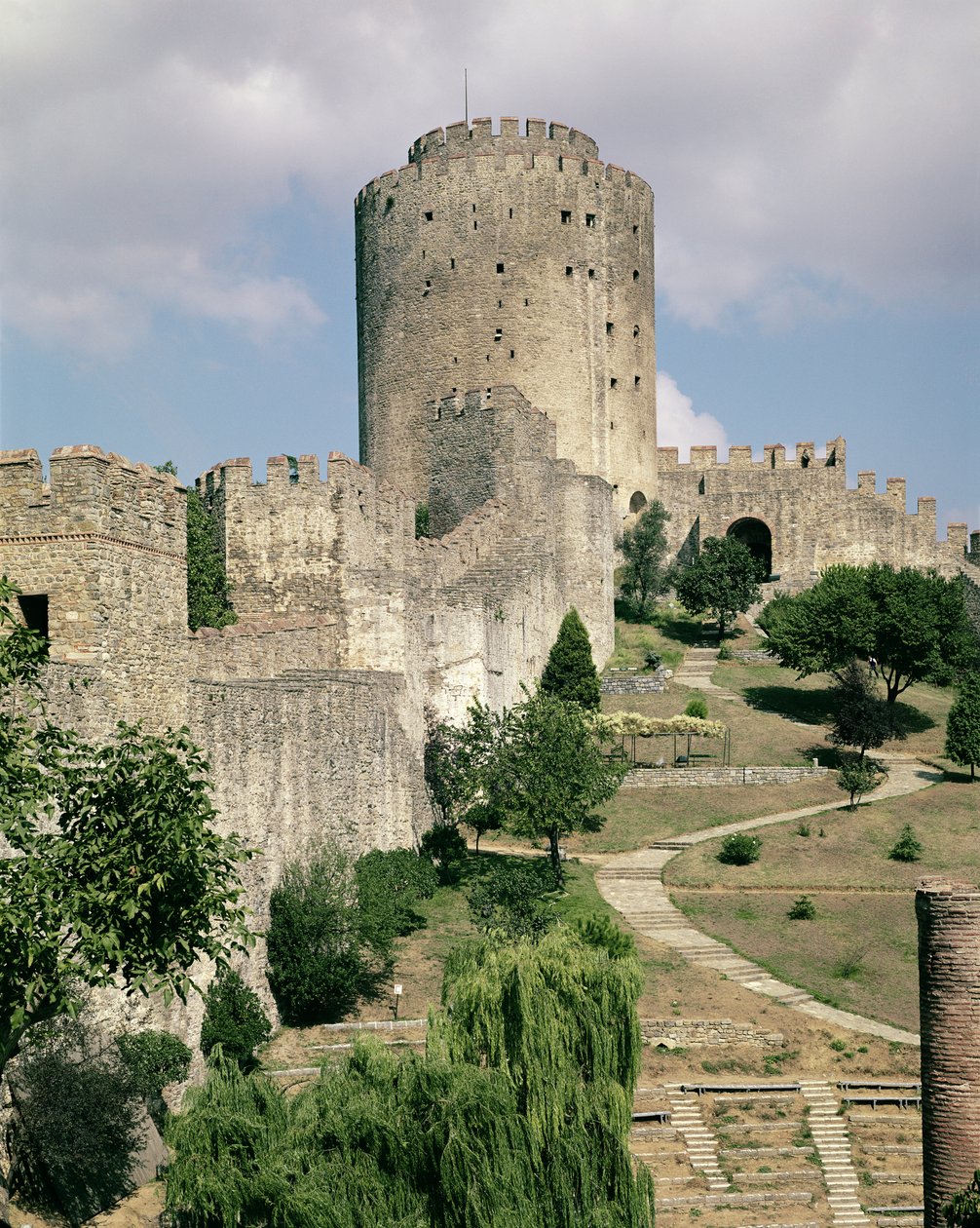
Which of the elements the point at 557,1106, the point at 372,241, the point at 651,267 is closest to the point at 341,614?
the point at 557,1106

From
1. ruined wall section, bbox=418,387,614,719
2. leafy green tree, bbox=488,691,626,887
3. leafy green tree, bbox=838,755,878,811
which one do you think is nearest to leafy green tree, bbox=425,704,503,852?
leafy green tree, bbox=488,691,626,887

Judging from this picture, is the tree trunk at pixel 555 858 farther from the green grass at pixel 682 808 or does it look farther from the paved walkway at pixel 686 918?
the green grass at pixel 682 808

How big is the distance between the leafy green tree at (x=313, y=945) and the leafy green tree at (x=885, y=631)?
98.9 feet

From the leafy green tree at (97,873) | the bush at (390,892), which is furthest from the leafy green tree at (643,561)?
the leafy green tree at (97,873)

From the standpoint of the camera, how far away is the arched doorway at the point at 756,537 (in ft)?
244

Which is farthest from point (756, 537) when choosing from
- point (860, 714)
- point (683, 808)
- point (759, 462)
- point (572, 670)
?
point (683, 808)

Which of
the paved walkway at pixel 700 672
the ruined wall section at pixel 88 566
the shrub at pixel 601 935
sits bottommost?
the shrub at pixel 601 935

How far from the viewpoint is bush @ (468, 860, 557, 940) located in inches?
1233

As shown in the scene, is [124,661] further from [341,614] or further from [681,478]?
[681,478]

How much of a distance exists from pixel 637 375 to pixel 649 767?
26.3 meters

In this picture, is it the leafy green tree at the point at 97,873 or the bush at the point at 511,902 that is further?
the bush at the point at 511,902

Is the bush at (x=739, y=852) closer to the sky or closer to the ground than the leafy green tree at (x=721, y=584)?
closer to the ground

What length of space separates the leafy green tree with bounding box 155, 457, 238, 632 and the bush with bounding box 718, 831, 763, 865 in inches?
592

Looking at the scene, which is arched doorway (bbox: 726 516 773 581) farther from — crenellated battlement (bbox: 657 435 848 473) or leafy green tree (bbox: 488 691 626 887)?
leafy green tree (bbox: 488 691 626 887)
